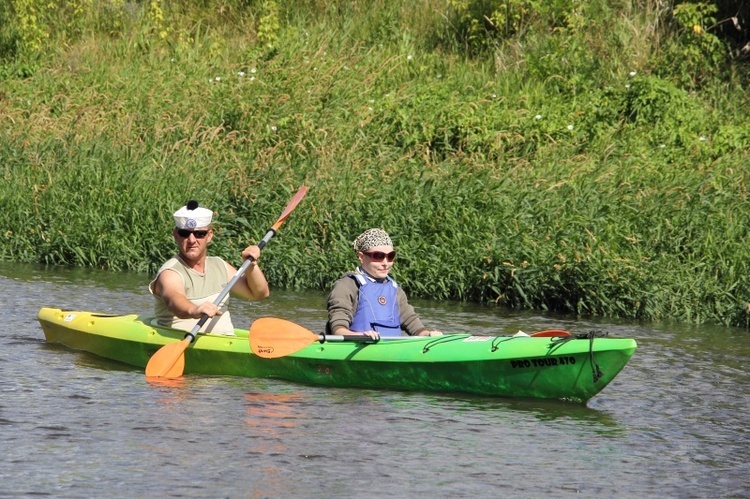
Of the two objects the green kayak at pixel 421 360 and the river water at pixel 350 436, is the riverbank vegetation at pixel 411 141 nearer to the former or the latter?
the river water at pixel 350 436

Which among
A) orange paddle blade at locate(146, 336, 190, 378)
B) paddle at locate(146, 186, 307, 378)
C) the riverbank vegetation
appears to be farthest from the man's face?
the riverbank vegetation

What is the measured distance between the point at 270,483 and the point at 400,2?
1512 centimetres

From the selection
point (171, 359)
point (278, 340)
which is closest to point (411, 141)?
point (278, 340)

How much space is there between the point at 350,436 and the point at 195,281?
2031 mm

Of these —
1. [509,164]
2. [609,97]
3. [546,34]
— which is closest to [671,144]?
[609,97]

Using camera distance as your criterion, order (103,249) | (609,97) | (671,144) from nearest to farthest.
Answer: (103,249) → (671,144) → (609,97)

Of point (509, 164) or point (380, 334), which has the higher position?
point (509, 164)

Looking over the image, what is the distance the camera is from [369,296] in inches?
318

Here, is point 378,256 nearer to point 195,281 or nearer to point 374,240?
point 374,240

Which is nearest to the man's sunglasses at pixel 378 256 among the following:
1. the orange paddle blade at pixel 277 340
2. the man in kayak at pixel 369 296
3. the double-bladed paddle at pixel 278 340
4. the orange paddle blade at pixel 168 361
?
the man in kayak at pixel 369 296

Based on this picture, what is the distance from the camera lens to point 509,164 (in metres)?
13.4

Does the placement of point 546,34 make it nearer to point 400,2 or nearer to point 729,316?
point 400,2

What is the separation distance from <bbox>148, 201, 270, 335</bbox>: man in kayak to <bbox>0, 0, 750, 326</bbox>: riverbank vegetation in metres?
3.55

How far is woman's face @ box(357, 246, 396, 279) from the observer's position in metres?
8.00
